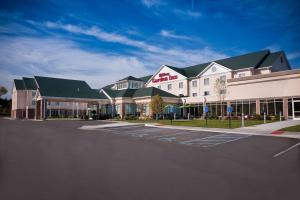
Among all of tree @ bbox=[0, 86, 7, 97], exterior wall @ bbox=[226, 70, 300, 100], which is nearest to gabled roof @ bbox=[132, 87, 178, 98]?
exterior wall @ bbox=[226, 70, 300, 100]

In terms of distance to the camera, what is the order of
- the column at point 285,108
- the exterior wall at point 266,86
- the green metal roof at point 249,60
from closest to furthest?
the exterior wall at point 266,86 < the column at point 285,108 < the green metal roof at point 249,60

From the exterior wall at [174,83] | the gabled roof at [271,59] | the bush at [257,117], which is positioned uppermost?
the gabled roof at [271,59]

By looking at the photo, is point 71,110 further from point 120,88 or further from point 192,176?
point 192,176

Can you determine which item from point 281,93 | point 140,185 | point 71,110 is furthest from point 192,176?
point 71,110

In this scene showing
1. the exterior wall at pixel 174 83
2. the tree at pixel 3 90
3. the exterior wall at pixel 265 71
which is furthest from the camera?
the tree at pixel 3 90

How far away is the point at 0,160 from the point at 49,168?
2449 mm

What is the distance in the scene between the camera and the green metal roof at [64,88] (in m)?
47.8

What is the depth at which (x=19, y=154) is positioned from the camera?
963cm

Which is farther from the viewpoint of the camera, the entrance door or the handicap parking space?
the entrance door

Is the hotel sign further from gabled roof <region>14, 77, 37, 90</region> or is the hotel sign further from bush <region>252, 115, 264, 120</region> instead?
gabled roof <region>14, 77, 37, 90</region>

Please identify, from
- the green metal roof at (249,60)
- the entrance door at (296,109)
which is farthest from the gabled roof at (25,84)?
the entrance door at (296,109)

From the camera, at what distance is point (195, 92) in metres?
50.0

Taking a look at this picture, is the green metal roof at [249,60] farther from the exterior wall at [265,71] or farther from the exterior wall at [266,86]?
the exterior wall at [266,86]

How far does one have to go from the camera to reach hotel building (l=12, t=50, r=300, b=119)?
113 ft
